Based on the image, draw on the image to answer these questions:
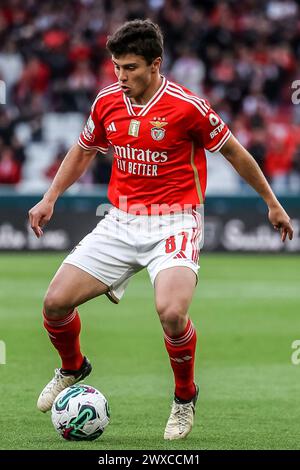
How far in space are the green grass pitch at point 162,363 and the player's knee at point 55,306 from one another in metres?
0.65

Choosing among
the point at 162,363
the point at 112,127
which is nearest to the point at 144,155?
the point at 112,127

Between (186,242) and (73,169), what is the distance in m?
0.93

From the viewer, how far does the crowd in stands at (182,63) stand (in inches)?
744

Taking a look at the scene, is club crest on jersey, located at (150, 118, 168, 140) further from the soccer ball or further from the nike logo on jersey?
the soccer ball

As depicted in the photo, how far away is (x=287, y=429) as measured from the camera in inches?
241

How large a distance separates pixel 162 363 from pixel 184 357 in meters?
2.74

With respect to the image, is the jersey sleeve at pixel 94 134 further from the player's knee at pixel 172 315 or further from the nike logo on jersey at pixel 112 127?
the player's knee at pixel 172 315

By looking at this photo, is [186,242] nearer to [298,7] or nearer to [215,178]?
[215,178]

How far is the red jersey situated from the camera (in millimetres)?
6211

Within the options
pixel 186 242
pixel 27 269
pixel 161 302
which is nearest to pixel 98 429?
pixel 161 302

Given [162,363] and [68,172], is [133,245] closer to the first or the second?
[68,172]

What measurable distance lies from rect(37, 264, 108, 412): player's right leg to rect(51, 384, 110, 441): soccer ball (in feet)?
1.84

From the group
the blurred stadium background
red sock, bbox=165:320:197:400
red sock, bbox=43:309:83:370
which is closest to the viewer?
red sock, bbox=165:320:197:400

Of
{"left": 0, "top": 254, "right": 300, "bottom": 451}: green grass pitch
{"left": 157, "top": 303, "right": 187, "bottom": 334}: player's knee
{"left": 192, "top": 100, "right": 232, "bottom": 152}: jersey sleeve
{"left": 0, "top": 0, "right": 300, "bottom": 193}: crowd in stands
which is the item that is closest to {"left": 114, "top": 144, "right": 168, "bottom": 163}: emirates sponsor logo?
{"left": 192, "top": 100, "right": 232, "bottom": 152}: jersey sleeve
